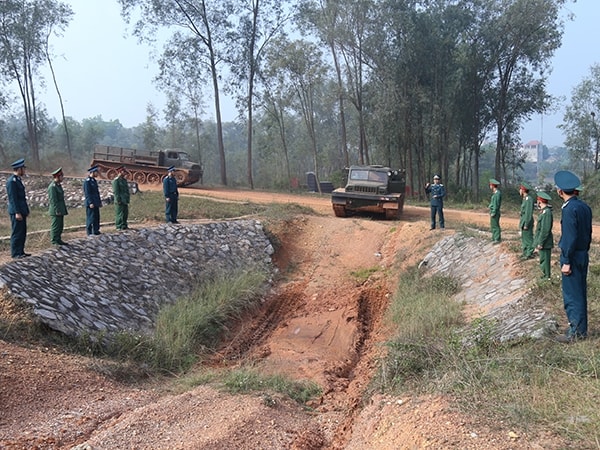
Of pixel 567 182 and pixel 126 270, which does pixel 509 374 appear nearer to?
pixel 567 182

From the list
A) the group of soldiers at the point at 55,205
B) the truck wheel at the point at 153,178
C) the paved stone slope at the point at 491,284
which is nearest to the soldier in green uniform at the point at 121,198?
the group of soldiers at the point at 55,205

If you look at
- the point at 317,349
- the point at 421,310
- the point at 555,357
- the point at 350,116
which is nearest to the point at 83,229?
the point at 317,349

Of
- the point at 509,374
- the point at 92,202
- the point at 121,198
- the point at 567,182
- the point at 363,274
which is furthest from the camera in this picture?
the point at 363,274

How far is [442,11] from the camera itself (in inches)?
1015

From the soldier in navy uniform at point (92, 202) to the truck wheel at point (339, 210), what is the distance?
779 cm

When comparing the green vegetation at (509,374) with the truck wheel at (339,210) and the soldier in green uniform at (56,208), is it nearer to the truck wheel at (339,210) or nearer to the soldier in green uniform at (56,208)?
the soldier in green uniform at (56,208)

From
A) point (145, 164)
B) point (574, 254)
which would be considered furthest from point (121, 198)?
point (145, 164)

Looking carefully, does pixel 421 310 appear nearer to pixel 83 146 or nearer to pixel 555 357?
pixel 555 357

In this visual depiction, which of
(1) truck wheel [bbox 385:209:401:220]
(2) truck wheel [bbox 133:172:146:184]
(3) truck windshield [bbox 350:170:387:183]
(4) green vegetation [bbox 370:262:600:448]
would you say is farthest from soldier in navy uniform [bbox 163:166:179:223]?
(2) truck wheel [bbox 133:172:146:184]

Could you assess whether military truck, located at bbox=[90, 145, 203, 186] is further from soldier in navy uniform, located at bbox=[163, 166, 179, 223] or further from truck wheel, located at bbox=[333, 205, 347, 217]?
soldier in navy uniform, located at bbox=[163, 166, 179, 223]

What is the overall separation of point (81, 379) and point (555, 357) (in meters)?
5.03

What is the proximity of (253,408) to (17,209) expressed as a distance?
559 centimetres

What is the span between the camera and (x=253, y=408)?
5.48 m

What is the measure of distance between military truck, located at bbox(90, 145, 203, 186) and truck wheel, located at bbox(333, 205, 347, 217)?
32.3ft
